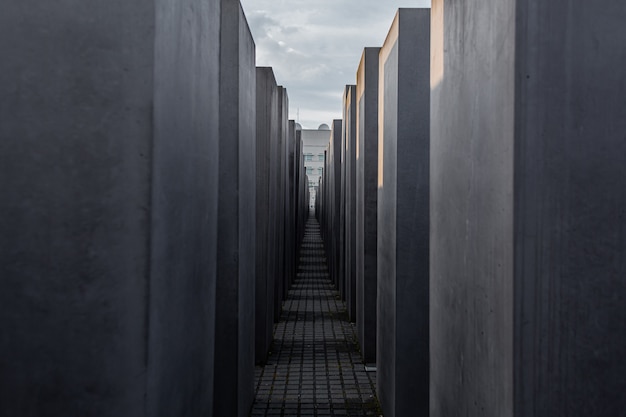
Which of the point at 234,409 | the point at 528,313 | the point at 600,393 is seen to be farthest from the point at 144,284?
the point at 234,409

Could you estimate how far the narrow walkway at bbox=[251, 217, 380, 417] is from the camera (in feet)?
21.1

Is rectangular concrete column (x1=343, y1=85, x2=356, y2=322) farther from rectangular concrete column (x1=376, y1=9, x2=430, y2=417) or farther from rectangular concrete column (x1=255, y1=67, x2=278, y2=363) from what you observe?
rectangular concrete column (x1=376, y1=9, x2=430, y2=417)

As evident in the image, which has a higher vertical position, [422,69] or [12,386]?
[422,69]

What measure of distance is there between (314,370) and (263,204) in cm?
232

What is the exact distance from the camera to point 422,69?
507 cm

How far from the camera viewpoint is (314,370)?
780cm

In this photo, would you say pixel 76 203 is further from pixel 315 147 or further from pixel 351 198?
pixel 315 147

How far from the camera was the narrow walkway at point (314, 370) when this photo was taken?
6424 millimetres

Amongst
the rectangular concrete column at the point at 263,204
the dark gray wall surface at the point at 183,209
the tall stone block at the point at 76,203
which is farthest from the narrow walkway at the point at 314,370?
the tall stone block at the point at 76,203

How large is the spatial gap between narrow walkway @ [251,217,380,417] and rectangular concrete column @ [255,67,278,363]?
50cm

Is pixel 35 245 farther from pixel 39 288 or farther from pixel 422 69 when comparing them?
pixel 422 69

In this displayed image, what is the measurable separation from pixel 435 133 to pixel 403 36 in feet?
5.65

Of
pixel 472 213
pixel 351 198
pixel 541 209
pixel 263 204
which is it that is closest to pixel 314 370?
pixel 263 204

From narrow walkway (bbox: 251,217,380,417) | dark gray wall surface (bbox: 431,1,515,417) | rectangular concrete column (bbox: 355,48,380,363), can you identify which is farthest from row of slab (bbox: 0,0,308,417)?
rectangular concrete column (bbox: 355,48,380,363)
